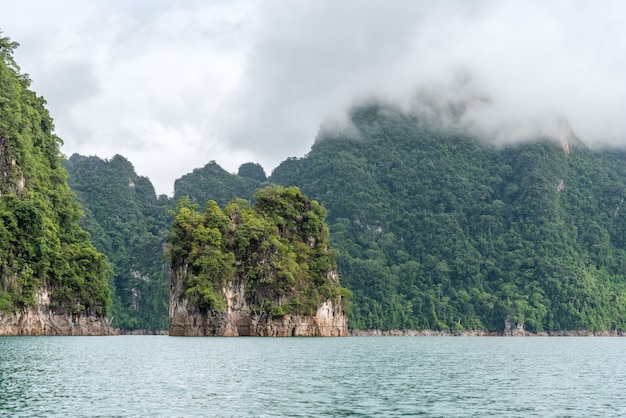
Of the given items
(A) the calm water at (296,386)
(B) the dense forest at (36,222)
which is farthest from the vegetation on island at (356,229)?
(A) the calm water at (296,386)

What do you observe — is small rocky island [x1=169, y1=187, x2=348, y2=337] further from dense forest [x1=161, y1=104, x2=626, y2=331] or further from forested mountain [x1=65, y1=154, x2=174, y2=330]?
forested mountain [x1=65, y1=154, x2=174, y2=330]

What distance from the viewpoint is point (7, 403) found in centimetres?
2442

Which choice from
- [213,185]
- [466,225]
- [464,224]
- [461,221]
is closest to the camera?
[461,221]

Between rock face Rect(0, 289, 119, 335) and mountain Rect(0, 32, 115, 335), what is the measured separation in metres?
0.09

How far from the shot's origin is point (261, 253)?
3378 inches

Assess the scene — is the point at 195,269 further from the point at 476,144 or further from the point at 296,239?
the point at 476,144

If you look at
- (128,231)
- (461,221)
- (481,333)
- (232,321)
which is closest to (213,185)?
(128,231)

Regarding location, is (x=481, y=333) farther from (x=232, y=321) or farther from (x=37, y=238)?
(x=37, y=238)

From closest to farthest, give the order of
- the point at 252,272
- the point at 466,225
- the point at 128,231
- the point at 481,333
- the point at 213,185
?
the point at 252,272 < the point at 481,333 < the point at 466,225 < the point at 128,231 < the point at 213,185

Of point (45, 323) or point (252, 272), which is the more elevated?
point (252, 272)

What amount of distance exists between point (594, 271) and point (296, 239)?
269ft

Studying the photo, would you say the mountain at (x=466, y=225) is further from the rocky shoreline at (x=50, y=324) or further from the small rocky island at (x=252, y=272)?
the rocky shoreline at (x=50, y=324)

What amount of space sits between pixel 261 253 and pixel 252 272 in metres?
2.44

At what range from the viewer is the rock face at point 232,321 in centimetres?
8175
